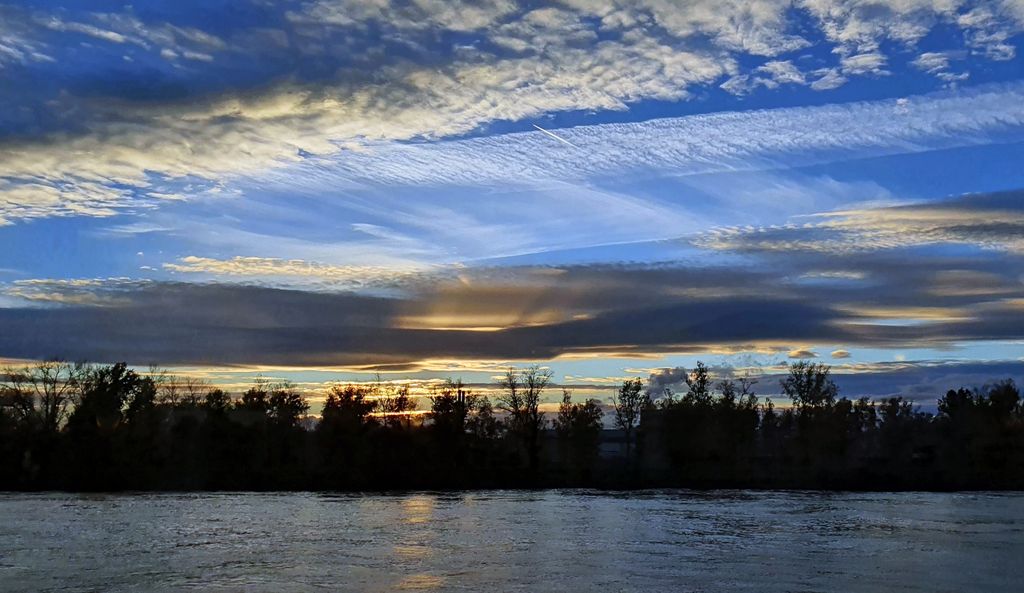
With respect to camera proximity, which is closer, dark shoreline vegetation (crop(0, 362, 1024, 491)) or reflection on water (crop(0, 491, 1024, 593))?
reflection on water (crop(0, 491, 1024, 593))

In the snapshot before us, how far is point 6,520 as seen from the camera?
47.3m

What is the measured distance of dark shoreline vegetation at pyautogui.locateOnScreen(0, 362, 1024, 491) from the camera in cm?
8725

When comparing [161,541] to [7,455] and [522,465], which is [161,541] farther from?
[522,465]

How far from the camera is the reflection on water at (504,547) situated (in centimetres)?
2745

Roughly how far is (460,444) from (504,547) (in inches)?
2407

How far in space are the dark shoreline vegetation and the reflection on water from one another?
934 inches

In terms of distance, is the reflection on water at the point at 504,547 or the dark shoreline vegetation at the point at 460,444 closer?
the reflection on water at the point at 504,547

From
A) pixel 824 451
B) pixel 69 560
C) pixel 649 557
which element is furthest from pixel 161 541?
pixel 824 451

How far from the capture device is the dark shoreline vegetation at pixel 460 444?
87250 millimetres

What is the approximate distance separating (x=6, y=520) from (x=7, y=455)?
4036cm

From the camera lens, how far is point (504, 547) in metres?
36.2

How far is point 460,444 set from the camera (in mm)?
96875

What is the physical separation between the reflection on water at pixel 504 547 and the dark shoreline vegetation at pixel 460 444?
2373 centimetres

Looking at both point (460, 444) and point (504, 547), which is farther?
point (460, 444)
